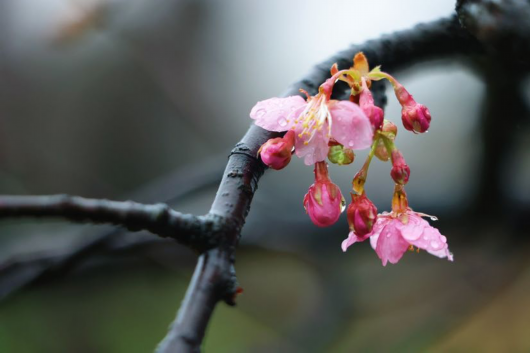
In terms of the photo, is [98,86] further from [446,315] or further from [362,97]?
[362,97]

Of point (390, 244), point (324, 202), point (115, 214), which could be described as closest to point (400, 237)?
point (390, 244)

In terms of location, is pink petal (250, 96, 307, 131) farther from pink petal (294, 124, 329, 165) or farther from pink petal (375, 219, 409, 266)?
pink petal (375, 219, 409, 266)

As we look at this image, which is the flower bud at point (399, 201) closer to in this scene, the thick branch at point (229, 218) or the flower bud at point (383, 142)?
the flower bud at point (383, 142)

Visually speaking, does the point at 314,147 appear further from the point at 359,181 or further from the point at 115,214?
the point at 115,214

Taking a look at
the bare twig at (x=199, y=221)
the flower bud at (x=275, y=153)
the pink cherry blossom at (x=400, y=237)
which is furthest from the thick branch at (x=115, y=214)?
the pink cherry blossom at (x=400, y=237)

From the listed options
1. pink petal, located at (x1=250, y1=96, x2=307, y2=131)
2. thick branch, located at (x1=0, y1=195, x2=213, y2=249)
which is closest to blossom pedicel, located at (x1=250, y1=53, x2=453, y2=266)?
pink petal, located at (x1=250, y1=96, x2=307, y2=131)
